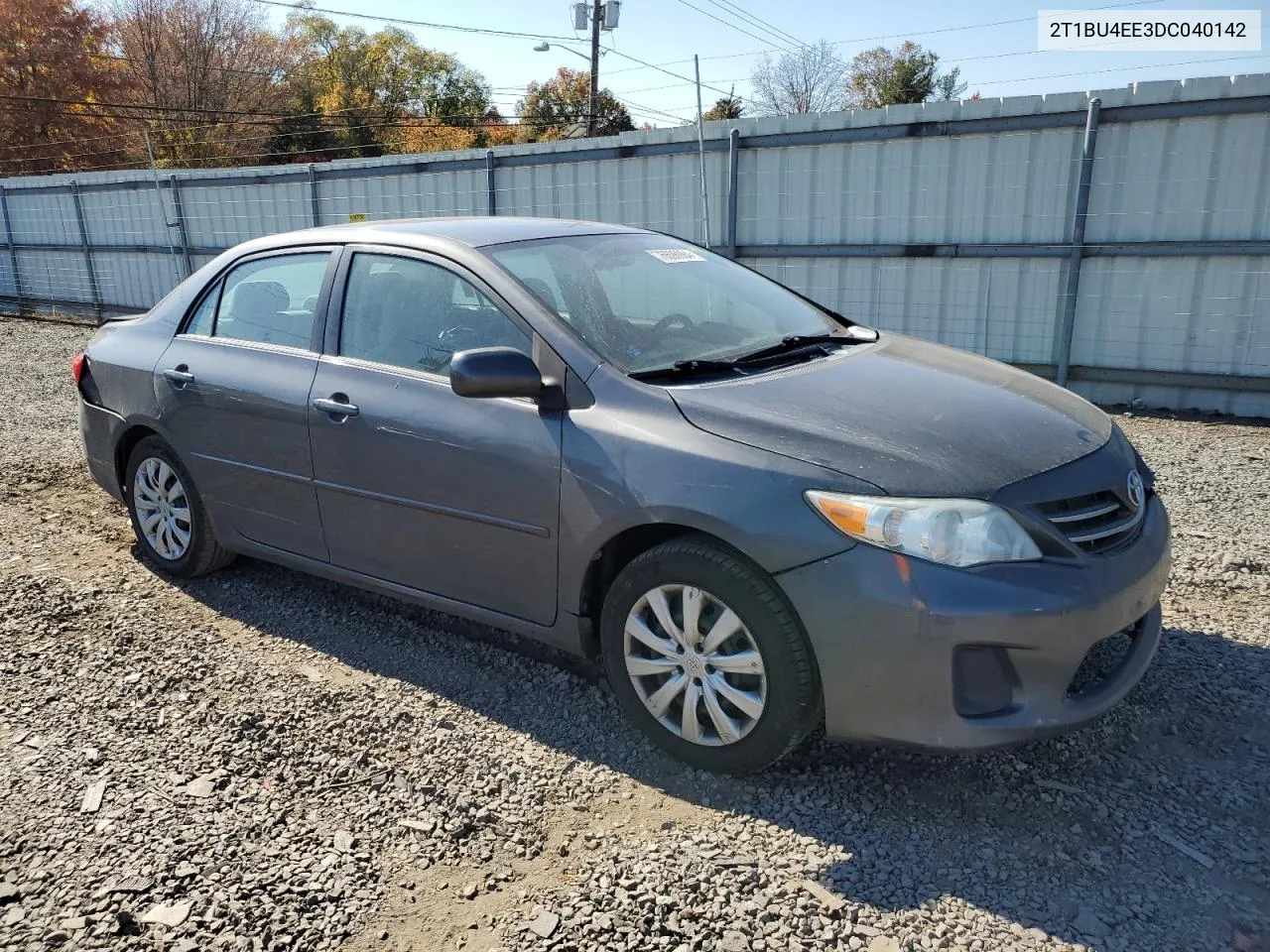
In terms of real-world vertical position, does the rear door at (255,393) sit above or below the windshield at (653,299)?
below

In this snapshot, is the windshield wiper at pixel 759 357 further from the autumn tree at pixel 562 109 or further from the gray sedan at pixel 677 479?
the autumn tree at pixel 562 109

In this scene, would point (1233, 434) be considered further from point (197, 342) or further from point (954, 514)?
point (197, 342)

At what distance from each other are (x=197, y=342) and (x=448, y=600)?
Answer: 187cm

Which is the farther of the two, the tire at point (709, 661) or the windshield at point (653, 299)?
the windshield at point (653, 299)

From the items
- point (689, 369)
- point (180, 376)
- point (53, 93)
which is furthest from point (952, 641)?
point (53, 93)

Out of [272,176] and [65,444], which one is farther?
[272,176]

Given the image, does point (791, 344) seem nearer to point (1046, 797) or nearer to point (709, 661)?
point (709, 661)

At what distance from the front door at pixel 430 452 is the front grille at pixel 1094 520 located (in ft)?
4.93

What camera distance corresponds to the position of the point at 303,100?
146 ft

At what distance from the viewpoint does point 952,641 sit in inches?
96.3

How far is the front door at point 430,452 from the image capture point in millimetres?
3131

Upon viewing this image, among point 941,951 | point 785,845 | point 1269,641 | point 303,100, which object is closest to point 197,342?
point 785,845

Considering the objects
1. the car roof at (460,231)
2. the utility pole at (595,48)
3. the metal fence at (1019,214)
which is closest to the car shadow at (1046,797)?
the car roof at (460,231)

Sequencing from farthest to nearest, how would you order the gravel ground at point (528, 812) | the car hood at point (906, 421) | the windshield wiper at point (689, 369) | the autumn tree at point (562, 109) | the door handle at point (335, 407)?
the autumn tree at point (562, 109), the door handle at point (335, 407), the windshield wiper at point (689, 369), the car hood at point (906, 421), the gravel ground at point (528, 812)
